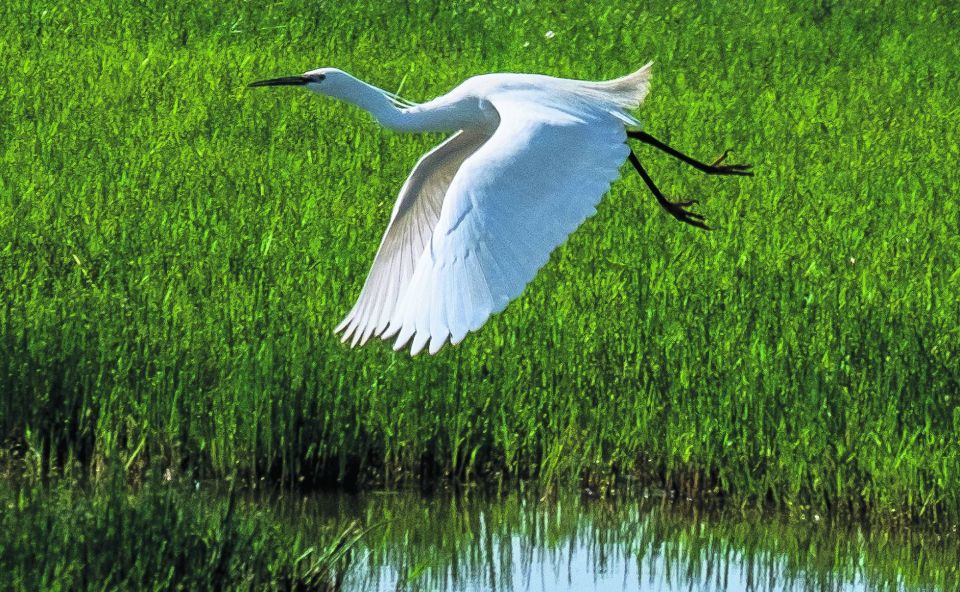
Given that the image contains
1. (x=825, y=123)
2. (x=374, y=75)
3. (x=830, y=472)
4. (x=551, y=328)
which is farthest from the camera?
(x=374, y=75)

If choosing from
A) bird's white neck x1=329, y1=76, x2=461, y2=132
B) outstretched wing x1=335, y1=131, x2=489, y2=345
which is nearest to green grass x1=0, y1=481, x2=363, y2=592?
outstretched wing x1=335, y1=131, x2=489, y2=345

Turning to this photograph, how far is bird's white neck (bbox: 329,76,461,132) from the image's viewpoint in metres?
6.39

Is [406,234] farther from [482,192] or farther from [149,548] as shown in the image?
[149,548]

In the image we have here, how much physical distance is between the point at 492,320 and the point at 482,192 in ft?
7.06

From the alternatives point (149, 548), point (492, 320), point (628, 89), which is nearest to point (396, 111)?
point (628, 89)

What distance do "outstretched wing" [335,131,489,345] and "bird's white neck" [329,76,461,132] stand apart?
0.27 ft

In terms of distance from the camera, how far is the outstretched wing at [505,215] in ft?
15.8

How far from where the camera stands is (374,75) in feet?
38.6

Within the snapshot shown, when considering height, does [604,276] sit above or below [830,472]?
above

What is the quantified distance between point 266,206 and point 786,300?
8.98 ft

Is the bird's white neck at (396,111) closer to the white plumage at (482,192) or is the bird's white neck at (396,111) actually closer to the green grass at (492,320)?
the white plumage at (482,192)

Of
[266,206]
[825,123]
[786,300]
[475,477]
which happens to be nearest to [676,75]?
[825,123]

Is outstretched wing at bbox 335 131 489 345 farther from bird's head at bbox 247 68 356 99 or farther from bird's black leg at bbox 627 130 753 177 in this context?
bird's black leg at bbox 627 130 753 177

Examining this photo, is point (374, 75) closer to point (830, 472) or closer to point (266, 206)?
point (266, 206)
